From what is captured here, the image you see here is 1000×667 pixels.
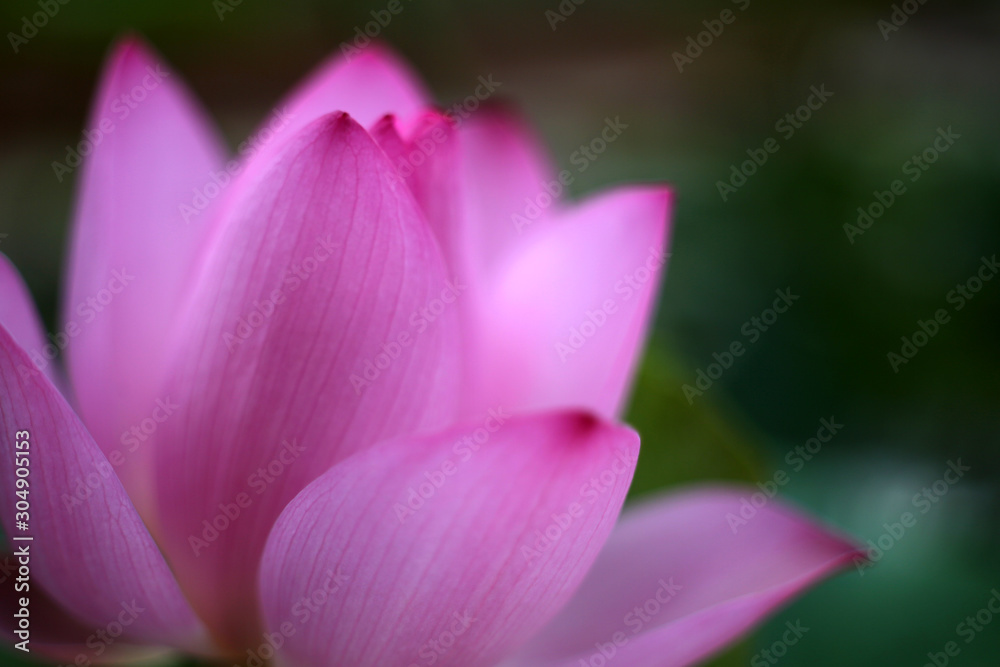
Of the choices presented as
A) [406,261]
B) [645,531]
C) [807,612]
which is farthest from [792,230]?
[406,261]

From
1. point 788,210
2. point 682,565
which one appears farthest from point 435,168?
point 788,210

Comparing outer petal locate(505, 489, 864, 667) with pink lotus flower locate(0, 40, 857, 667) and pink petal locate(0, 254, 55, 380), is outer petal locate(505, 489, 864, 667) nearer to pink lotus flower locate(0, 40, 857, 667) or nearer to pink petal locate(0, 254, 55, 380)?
pink lotus flower locate(0, 40, 857, 667)

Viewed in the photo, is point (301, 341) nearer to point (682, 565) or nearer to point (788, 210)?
point (682, 565)

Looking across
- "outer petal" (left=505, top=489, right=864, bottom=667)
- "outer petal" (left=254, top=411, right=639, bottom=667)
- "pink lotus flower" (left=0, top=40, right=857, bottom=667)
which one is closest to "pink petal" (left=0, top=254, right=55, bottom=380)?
"pink lotus flower" (left=0, top=40, right=857, bottom=667)

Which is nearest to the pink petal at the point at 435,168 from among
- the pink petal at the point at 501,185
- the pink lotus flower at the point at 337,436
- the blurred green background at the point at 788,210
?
the pink lotus flower at the point at 337,436

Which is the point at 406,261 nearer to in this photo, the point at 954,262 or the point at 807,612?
the point at 807,612

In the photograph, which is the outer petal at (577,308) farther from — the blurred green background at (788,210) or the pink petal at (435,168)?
the blurred green background at (788,210)

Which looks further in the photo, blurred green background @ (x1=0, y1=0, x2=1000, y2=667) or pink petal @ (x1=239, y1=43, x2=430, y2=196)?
blurred green background @ (x1=0, y1=0, x2=1000, y2=667)
